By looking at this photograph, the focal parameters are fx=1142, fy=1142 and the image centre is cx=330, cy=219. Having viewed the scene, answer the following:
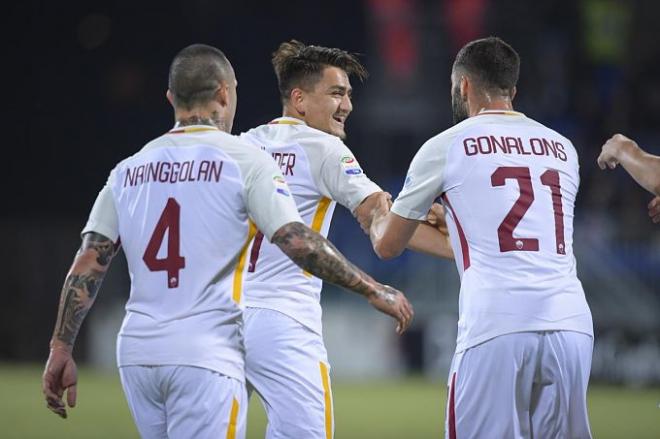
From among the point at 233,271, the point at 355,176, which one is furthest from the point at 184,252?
the point at 355,176

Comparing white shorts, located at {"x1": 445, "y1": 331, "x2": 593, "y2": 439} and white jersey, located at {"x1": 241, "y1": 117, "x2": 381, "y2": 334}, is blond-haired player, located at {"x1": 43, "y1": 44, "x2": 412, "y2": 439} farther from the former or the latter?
white jersey, located at {"x1": 241, "y1": 117, "x2": 381, "y2": 334}

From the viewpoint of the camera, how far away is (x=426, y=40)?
21.5 metres

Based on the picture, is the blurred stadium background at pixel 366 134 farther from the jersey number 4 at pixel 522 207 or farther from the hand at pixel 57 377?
the hand at pixel 57 377

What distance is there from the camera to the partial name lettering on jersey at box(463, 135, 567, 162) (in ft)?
17.1

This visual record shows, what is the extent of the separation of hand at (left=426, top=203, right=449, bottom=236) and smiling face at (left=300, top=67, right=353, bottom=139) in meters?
0.83

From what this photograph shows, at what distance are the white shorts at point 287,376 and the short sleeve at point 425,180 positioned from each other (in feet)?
3.20

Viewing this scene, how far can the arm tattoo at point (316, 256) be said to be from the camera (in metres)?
4.65

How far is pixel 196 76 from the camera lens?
4.89m

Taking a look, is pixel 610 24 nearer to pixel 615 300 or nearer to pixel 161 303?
pixel 615 300

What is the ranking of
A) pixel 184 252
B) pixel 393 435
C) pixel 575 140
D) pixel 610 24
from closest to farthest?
pixel 184 252 → pixel 393 435 → pixel 575 140 → pixel 610 24

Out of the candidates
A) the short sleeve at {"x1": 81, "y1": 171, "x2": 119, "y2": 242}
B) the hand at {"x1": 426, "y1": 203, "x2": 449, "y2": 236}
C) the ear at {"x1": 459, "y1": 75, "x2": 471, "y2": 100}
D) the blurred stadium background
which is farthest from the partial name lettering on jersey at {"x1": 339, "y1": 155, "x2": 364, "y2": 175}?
the blurred stadium background

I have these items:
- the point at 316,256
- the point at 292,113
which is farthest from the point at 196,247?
the point at 292,113

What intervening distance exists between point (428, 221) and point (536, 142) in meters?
0.97

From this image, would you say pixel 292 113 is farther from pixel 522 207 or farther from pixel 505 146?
pixel 522 207
